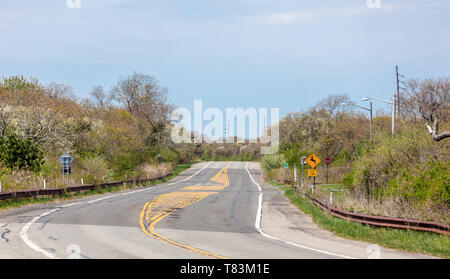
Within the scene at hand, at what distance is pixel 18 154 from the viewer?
105 ft

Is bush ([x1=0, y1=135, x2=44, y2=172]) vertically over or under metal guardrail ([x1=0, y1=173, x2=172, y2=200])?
over

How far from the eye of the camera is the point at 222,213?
2155 centimetres

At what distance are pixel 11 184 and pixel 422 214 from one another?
2178 centimetres

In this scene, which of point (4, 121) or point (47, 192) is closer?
point (47, 192)

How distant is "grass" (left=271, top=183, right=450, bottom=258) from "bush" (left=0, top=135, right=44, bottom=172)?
21.5 m

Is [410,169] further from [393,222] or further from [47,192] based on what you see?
[47,192]

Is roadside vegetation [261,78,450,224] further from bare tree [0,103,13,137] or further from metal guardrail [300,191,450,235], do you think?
bare tree [0,103,13,137]

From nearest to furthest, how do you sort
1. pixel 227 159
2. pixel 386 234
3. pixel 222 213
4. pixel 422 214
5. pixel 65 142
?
1. pixel 386 234
2. pixel 422 214
3. pixel 222 213
4. pixel 65 142
5. pixel 227 159

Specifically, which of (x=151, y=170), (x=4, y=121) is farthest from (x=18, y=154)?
(x=151, y=170)

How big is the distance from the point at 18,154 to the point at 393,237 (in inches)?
1025

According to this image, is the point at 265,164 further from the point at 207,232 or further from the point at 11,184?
the point at 207,232

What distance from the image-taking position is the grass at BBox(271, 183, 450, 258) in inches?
487

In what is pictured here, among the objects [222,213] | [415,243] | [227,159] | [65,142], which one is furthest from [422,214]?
[227,159]

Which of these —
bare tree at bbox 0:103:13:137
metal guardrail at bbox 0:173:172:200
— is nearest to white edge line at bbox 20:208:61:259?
metal guardrail at bbox 0:173:172:200
